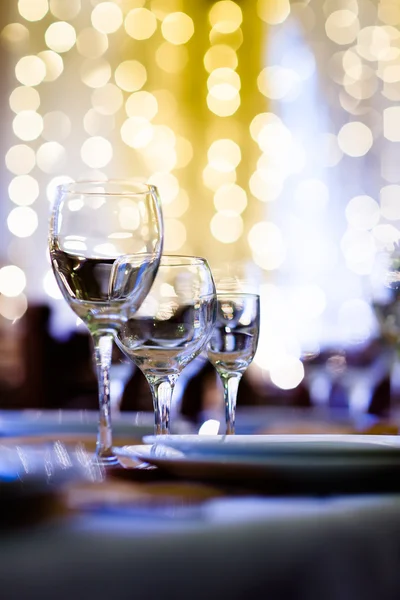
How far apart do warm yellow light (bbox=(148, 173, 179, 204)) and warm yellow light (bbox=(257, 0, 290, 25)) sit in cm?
116

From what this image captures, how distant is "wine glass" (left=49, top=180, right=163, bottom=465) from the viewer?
2.12ft

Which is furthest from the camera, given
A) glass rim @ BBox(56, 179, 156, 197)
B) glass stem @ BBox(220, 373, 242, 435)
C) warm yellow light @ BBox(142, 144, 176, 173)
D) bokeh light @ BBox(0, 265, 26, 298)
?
warm yellow light @ BBox(142, 144, 176, 173)

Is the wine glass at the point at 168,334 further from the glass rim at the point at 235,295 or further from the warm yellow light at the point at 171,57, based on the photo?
the warm yellow light at the point at 171,57

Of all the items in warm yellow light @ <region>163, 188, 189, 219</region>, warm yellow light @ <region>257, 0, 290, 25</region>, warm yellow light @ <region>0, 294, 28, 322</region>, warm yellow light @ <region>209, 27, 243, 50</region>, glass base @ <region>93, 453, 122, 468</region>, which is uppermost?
warm yellow light @ <region>257, 0, 290, 25</region>

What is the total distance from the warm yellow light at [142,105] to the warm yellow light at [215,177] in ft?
1.58

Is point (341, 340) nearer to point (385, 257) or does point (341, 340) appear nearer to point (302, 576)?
point (385, 257)

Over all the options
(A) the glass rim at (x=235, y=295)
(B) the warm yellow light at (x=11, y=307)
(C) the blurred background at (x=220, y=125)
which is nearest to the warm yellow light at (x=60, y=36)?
(C) the blurred background at (x=220, y=125)

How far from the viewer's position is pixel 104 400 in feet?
1.98

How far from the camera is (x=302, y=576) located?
35 cm

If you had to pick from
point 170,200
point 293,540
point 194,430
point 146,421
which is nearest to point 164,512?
point 293,540

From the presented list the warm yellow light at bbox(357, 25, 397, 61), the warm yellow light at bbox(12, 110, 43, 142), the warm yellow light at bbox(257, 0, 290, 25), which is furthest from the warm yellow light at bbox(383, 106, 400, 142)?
the warm yellow light at bbox(12, 110, 43, 142)

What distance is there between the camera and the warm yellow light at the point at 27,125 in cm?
504

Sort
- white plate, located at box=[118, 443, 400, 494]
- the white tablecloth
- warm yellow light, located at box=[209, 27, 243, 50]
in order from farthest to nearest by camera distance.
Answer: warm yellow light, located at box=[209, 27, 243, 50]
white plate, located at box=[118, 443, 400, 494]
the white tablecloth

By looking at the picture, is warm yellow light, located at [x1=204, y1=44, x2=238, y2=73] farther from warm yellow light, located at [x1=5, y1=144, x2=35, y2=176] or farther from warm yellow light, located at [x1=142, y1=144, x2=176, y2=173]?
warm yellow light, located at [x1=5, y1=144, x2=35, y2=176]
